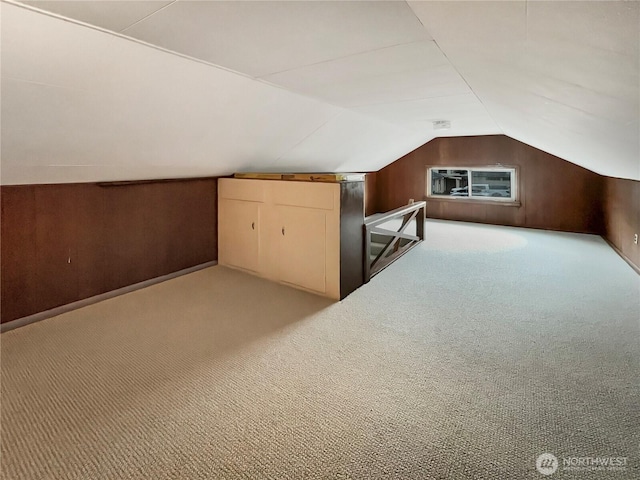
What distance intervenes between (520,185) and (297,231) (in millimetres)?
4808

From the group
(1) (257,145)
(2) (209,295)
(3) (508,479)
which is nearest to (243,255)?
(2) (209,295)

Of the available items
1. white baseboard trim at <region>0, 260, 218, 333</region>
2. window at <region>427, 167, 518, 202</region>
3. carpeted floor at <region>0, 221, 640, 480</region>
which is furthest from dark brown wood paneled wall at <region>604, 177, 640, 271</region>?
white baseboard trim at <region>0, 260, 218, 333</region>

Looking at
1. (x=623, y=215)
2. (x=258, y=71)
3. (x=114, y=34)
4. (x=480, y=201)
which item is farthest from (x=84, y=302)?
(x=480, y=201)

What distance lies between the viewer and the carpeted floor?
1.44m

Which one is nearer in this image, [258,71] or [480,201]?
[258,71]

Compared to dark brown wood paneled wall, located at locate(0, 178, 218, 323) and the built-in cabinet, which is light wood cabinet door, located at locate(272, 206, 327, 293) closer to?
the built-in cabinet

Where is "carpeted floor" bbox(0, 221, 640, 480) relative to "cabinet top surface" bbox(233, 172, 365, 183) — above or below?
below

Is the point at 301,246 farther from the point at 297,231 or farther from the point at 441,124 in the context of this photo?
the point at 441,124

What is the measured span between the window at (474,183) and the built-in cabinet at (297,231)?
4.35 meters

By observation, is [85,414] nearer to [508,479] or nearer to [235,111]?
[508,479]

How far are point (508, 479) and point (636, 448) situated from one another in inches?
23.9

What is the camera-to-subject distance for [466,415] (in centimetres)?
168

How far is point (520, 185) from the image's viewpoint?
6266 mm

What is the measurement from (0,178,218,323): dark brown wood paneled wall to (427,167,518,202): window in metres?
4.95
